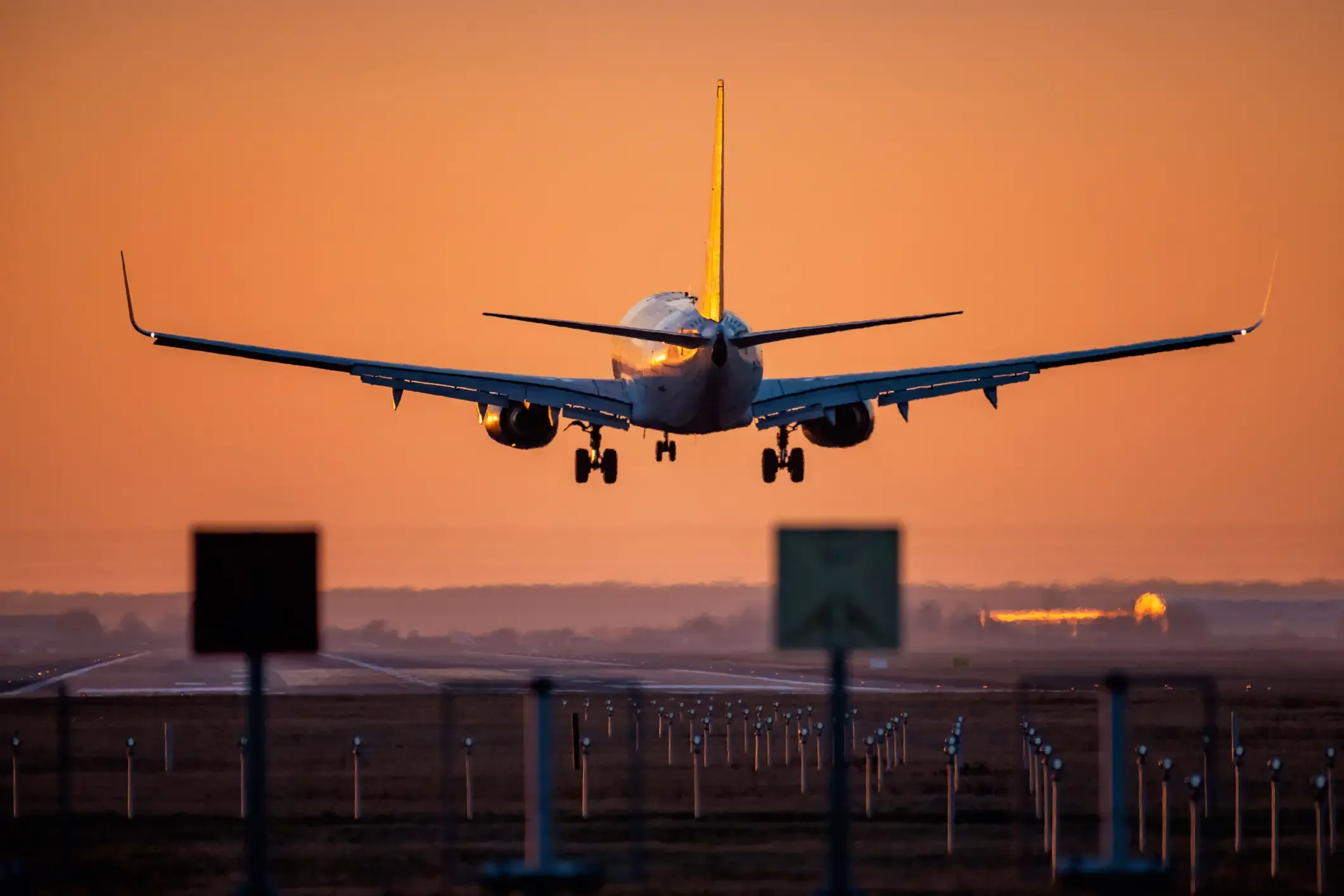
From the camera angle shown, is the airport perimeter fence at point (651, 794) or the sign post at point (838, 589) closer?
the sign post at point (838, 589)

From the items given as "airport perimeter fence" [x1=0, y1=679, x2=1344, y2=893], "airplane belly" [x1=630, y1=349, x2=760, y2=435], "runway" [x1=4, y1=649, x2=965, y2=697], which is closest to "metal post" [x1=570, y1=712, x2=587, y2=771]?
"airport perimeter fence" [x1=0, y1=679, x2=1344, y2=893]

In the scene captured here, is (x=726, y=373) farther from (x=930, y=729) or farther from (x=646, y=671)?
(x=646, y=671)

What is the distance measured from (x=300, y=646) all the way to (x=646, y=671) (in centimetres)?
8529

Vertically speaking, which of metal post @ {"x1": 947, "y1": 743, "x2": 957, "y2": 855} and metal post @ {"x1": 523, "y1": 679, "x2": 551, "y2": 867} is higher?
metal post @ {"x1": 523, "y1": 679, "x2": 551, "y2": 867}

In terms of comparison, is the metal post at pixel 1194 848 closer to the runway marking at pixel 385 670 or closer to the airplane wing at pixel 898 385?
the airplane wing at pixel 898 385

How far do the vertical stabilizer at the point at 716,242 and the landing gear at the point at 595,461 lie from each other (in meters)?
5.74

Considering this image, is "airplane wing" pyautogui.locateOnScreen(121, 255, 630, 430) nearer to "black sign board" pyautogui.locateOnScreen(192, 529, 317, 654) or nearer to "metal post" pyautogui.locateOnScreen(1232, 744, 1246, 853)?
"metal post" pyautogui.locateOnScreen(1232, 744, 1246, 853)

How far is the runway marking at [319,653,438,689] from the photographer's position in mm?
97000

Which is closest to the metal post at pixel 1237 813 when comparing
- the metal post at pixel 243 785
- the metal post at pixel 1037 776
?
the metal post at pixel 1037 776

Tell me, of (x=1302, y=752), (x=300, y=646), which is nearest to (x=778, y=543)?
(x=300, y=646)

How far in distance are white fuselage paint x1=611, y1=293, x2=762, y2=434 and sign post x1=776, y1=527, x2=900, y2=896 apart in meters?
43.0

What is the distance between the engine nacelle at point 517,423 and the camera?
246 ft

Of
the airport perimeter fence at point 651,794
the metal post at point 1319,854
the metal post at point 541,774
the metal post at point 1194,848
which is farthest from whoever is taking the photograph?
the airport perimeter fence at point 651,794

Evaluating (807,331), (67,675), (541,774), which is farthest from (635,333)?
(67,675)
